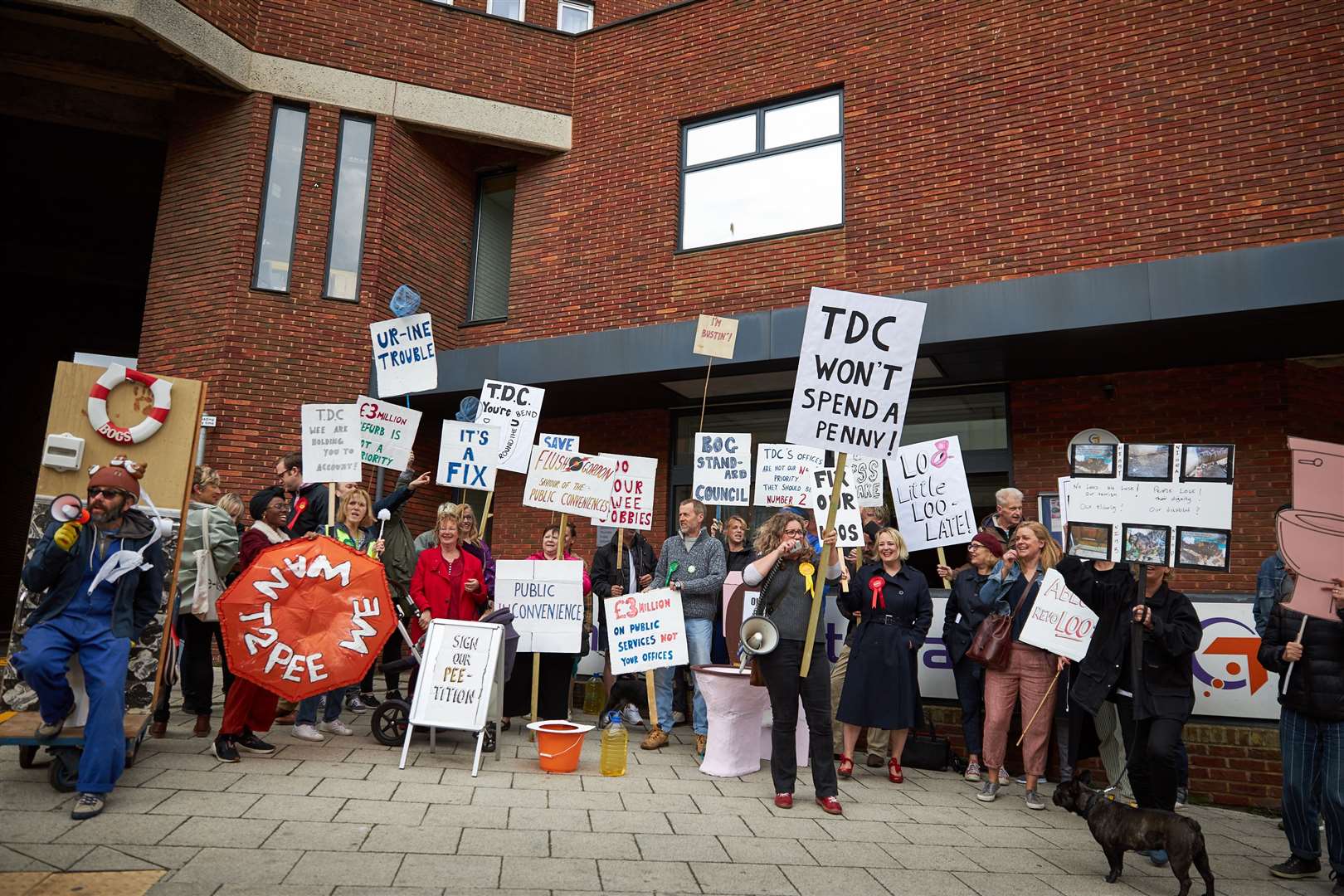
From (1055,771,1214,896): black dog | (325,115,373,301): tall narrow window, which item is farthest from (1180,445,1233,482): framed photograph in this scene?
(325,115,373,301): tall narrow window

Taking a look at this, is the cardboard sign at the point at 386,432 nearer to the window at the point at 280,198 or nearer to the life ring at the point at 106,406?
the life ring at the point at 106,406

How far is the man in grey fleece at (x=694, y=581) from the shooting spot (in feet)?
26.6

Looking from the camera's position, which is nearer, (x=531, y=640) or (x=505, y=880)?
(x=505, y=880)

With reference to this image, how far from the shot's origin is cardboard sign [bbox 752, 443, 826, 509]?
916 centimetres

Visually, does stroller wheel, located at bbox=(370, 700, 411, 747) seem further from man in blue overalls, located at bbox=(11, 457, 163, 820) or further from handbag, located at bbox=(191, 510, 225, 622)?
man in blue overalls, located at bbox=(11, 457, 163, 820)

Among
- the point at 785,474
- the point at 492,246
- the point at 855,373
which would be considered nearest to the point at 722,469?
the point at 785,474

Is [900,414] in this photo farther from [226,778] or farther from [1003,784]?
[226,778]

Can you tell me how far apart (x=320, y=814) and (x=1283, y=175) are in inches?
409

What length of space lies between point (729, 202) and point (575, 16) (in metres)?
6.13

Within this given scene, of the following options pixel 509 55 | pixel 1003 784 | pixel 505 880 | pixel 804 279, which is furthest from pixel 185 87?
pixel 1003 784

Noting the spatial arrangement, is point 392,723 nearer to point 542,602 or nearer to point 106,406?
point 542,602

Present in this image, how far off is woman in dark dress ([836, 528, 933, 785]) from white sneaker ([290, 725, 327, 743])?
165 inches

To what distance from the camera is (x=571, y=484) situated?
8500 millimetres

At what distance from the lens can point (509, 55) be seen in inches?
546
